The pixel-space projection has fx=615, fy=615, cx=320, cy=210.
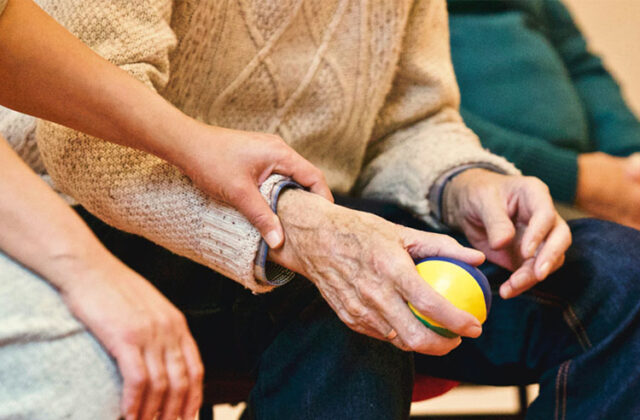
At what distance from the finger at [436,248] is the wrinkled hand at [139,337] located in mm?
251

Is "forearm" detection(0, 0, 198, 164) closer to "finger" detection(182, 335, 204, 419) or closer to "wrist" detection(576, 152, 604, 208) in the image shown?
"finger" detection(182, 335, 204, 419)

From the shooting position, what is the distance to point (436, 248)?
649mm

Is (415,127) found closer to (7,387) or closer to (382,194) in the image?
(382,194)

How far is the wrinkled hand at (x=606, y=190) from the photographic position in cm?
151

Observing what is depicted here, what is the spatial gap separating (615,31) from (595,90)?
0.62 m

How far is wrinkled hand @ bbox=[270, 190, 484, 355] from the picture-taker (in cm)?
59

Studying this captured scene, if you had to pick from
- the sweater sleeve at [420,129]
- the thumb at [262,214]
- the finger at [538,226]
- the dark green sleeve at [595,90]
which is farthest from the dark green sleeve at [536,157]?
the thumb at [262,214]

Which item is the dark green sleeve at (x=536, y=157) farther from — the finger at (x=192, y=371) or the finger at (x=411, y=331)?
the finger at (x=192, y=371)

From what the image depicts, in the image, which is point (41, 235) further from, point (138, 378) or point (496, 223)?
point (496, 223)

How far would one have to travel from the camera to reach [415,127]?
105 centimetres

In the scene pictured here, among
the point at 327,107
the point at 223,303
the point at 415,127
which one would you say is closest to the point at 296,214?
the point at 223,303

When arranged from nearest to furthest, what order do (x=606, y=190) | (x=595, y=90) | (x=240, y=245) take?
(x=240, y=245) → (x=606, y=190) → (x=595, y=90)

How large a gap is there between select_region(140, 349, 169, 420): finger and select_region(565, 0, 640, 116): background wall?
7.12ft

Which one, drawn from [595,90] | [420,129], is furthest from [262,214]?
[595,90]
